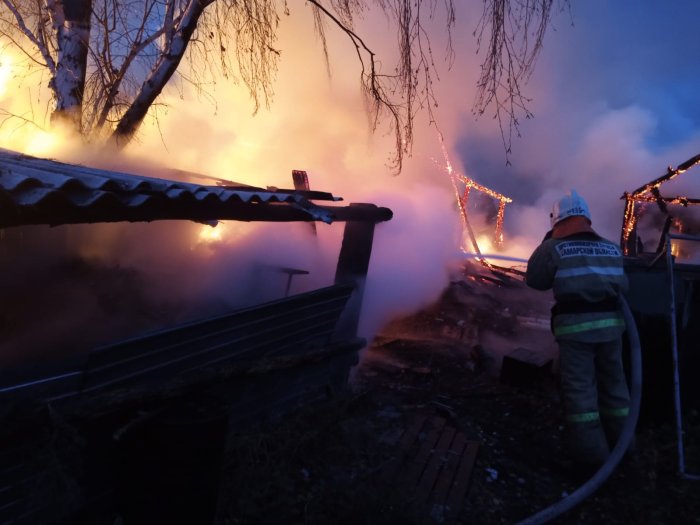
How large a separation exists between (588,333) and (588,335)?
0.02 meters

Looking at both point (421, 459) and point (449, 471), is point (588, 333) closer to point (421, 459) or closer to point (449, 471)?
point (449, 471)

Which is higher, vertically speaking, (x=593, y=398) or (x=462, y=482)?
(x=593, y=398)

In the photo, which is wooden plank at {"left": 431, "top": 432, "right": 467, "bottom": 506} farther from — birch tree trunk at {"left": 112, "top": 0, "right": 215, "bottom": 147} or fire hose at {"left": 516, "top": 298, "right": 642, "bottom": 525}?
birch tree trunk at {"left": 112, "top": 0, "right": 215, "bottom": 147}

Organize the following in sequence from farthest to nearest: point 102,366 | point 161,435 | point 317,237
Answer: point 317,237
point 102,366
point 161,435

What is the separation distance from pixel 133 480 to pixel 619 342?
4.07 meters

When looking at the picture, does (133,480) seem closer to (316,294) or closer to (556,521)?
(316,294)

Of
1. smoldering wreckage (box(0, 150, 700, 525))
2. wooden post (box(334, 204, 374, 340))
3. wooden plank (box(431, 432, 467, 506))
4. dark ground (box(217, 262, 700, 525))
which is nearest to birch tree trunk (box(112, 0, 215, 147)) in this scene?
smoldering wreckage (box(0, 150, 700, 525))

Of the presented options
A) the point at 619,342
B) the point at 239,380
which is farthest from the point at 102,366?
the point at 619,342

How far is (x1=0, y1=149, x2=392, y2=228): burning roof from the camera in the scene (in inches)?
86.0

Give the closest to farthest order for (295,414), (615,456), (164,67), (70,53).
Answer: (615,456), (295,414), (70,53), (164,67)

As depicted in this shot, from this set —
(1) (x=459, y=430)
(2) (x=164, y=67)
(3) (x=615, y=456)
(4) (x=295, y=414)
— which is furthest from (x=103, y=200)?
(2) (x=164, y=67)

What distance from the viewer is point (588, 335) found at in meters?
4.14

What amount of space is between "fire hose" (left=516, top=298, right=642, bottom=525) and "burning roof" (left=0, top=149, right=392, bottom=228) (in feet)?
9.99

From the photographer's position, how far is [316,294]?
15.3 feet
